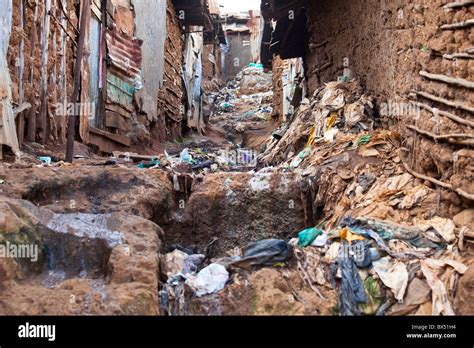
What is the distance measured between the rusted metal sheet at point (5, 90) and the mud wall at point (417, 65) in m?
4.14

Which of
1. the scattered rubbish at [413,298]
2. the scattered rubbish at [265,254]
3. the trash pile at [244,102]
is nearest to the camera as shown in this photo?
the scattered rubbish at [413,298]

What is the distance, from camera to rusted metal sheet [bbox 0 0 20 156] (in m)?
4.76

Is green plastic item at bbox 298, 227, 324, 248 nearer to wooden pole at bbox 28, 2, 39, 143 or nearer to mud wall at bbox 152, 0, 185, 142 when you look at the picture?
wooden pole at bbox 28, 2, 39, 143

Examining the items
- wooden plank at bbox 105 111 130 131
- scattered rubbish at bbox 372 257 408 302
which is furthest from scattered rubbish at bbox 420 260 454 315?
wooden plank at bbox 105 111 130 131

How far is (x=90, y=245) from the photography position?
3443mm

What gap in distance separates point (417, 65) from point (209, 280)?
112 inches

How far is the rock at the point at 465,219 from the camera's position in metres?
3.40

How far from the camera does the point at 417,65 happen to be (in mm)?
4336

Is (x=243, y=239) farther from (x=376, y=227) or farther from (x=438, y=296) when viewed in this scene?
(x=438, y=296)

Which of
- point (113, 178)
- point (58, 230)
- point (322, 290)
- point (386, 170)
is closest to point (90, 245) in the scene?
point (58, 230)

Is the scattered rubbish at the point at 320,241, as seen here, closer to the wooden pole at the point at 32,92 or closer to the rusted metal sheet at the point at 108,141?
the wooden pole at the point at 32,92

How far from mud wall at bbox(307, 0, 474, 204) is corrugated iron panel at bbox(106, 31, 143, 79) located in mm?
4306

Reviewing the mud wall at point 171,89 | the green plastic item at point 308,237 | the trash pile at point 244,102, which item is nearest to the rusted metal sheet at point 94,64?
the mud wall at point 171,89
